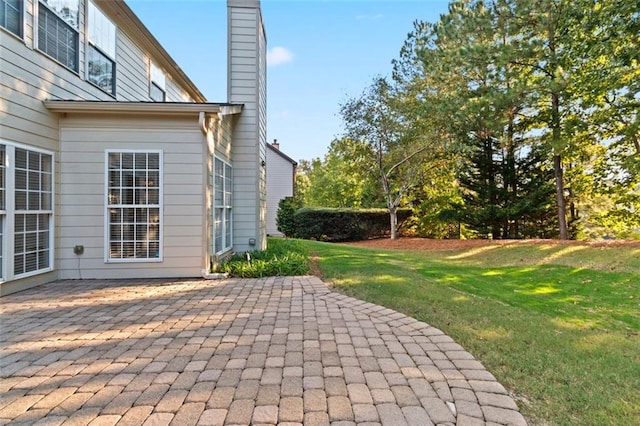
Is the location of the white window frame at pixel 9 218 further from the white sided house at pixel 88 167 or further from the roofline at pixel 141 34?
the roofline at pixel 141 34

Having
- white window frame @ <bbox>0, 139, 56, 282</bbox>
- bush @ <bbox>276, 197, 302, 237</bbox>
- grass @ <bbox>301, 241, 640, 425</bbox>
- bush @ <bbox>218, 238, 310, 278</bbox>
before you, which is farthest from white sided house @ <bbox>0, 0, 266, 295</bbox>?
bush @ <bbox>276, 197, 302, 237</bbox>

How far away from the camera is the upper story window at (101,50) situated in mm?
6759

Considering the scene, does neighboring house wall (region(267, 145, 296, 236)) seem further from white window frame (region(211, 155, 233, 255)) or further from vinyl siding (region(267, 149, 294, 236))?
white window frame (region(211, 155, 233, 255))

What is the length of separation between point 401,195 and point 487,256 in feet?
18.6

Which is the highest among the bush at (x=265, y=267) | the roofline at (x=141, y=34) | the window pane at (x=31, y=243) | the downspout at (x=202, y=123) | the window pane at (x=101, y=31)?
the roofline at (x=141, y=34)

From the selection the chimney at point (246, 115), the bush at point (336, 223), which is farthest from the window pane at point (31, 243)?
the bush at point (336, 223)

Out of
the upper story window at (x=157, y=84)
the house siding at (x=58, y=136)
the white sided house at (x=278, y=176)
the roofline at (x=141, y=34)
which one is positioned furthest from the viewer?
the white sided house at (x=278, y=176)

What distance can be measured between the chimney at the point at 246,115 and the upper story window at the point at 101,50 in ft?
8.30

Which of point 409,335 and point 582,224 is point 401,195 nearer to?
point 582,224

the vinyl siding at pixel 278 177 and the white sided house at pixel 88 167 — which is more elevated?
the vinyl siding at pixel 278 177

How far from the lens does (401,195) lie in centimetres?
1513

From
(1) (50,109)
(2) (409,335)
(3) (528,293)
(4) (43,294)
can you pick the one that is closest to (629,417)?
(2) (409,335)

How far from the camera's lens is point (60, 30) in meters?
5.88

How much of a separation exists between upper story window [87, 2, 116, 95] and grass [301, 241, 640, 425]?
6.08m
